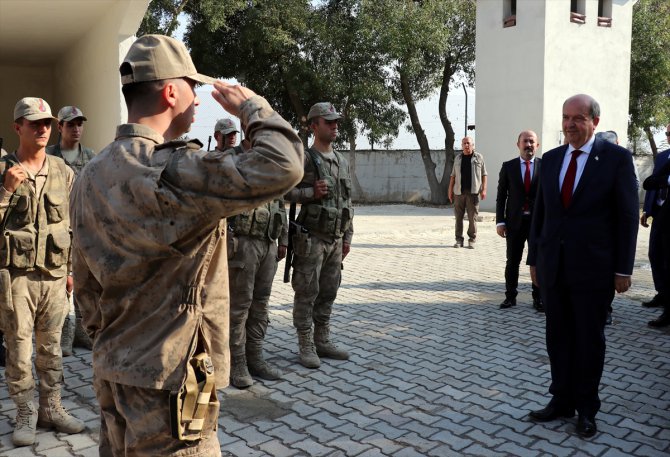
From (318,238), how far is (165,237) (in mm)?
3468

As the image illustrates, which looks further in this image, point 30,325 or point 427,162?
point 427,162

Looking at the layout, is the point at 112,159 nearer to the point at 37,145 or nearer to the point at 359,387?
the point at 37,145

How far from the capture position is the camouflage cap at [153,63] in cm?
195

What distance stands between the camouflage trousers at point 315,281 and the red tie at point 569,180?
1950 mm

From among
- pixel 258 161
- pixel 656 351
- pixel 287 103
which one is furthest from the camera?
pixel 287 103

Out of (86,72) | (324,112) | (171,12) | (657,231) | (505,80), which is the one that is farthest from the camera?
(505,80)

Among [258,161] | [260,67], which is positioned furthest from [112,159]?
[260,67]

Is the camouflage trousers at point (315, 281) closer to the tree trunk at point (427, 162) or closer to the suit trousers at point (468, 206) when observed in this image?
the suit trousers at point (468, 206)

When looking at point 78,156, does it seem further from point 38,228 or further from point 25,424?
point 25,424

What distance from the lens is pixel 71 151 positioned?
18.4ft

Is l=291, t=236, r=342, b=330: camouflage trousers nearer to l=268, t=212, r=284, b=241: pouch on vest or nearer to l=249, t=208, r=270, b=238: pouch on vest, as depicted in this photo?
l=268, t=212, r=284, b=241: pouch on vest

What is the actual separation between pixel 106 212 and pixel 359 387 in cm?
336

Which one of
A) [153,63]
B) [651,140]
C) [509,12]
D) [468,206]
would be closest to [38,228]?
[153,63]

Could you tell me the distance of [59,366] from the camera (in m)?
4.07
